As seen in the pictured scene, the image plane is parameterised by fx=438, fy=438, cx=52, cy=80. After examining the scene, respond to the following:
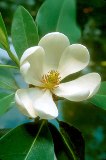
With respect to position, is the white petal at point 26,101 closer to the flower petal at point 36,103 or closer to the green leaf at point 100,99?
the flower petal at point 36,103

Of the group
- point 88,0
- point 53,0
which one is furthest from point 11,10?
point 53,0

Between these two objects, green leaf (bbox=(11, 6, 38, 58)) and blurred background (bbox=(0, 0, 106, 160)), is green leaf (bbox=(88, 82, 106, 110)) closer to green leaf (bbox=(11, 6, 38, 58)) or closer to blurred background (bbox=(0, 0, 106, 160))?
green leaf (bbox=(11, 6, 38, 58))

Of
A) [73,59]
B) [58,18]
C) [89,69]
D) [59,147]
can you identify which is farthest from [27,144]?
[89,69]

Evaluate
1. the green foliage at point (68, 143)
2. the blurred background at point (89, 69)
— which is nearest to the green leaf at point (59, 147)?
the green foliage at point (68, 143)

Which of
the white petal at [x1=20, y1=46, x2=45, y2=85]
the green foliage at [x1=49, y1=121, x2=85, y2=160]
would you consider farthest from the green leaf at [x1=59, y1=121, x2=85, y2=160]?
the white petal at [x1=20, y1=46, x2=45, y2=85]

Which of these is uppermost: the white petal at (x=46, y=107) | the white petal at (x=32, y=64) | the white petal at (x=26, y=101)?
the white petal at (x=32, y=64)

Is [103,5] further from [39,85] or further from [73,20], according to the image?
[39,85]
